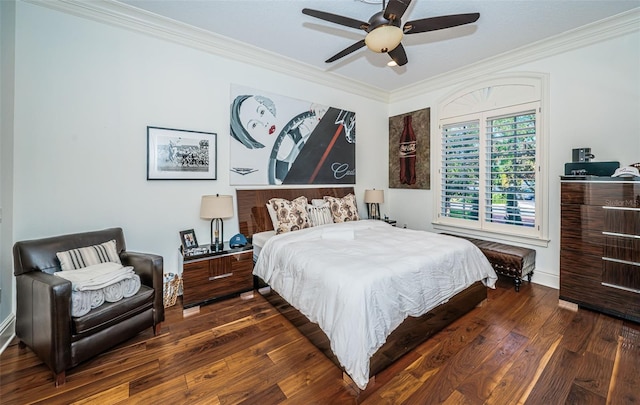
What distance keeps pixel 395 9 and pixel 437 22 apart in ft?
1.44

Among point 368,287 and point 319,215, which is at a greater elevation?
point 319,215

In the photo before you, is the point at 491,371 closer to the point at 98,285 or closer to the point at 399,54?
the point at 399,54

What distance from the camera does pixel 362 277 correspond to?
1826mm

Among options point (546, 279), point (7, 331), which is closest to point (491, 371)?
point (546, 279)

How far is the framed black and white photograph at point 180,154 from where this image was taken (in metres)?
2.92

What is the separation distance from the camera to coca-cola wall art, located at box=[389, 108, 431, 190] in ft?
15.3

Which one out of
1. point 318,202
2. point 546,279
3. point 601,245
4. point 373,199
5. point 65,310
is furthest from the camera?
point 373,199

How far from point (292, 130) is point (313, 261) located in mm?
2397

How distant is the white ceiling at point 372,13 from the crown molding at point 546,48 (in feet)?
0.33

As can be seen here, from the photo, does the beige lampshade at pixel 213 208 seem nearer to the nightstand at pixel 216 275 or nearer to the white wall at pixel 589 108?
the nightstand at pixel 216 275

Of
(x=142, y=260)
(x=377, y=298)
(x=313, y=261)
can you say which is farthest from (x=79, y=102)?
(x=377, y=298)

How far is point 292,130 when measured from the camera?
397cm

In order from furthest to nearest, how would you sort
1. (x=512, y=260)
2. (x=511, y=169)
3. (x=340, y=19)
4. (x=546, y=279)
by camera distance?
(x=511, y=169), (x=546, y=279), (x=512, y=260), (x=340, y=19)

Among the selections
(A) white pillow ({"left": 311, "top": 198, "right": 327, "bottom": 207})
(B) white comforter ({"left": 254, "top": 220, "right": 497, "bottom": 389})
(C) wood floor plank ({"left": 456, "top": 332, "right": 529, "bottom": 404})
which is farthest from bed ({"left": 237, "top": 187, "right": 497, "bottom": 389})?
(A) white pillow ({"left": 311, "top": 198, "right": 327, "bottom": 207})
